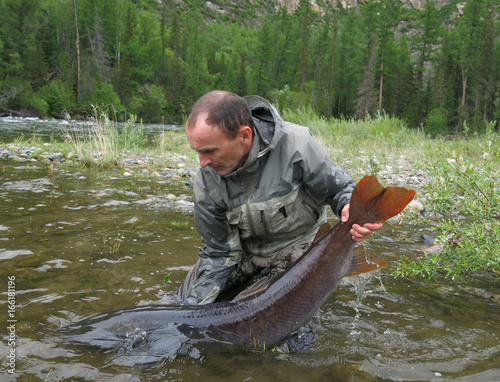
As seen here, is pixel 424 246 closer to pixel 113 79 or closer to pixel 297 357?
pixel 297 357

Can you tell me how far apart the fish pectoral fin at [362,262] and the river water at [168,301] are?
472 mm

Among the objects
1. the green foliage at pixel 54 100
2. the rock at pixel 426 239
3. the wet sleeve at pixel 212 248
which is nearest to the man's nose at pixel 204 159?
the wet sleeve at pixel 212 248

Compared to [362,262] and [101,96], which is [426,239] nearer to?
[362,262]

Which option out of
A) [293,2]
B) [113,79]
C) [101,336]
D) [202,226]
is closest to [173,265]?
[202,226]

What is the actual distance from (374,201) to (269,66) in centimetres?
6936

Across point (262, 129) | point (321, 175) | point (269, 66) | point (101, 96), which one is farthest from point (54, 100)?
point (321, 175)

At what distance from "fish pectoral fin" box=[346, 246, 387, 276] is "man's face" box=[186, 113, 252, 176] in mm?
1061

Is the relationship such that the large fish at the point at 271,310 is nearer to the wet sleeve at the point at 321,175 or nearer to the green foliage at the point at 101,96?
the wet sleeve at the point at 321,175

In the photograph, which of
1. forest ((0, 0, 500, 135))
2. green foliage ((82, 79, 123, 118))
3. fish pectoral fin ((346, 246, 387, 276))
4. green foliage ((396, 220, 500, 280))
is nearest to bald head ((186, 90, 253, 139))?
fish pectoral fin ((346, 246, 387, 276))

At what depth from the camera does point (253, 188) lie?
2979mm

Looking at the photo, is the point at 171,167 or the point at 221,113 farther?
the point at 171,167

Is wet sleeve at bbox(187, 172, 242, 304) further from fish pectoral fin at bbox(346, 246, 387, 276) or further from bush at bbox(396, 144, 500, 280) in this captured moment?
bush at bbox(396, 144, 500, 280)

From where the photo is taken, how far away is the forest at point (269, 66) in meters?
39.3

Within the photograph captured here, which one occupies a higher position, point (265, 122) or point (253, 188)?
point (265, 122)
